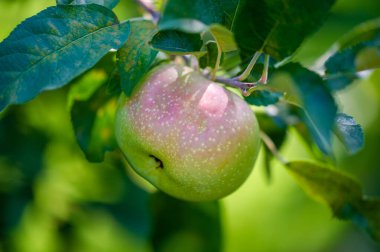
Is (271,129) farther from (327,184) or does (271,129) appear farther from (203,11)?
(203,11)

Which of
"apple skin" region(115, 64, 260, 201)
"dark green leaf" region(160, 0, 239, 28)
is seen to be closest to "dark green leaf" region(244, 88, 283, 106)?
"apple skin" region(115, 64, 260, 201)

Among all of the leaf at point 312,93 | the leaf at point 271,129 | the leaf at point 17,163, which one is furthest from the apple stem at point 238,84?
the leaf at point 17,163

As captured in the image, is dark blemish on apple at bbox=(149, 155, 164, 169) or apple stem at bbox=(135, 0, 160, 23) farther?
apple stem at bbox=(135, 0, 160, 23)

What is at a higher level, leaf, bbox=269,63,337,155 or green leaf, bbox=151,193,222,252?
leaf, bbox=269,63,337,155

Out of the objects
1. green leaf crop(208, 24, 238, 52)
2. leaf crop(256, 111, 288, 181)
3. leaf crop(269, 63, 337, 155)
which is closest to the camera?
leaf crop(269, 63, 337, 155)

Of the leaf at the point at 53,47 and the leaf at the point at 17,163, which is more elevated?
the leaf at the point at 53,47

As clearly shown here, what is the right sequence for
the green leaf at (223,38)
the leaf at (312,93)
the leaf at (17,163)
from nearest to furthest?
the leaf at (312,93) → the green leaf at (223,38) → the leaf at (17,163)

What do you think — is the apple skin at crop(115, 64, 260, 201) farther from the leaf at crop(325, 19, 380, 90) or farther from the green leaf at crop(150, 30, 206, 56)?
the leaf at crop(325, 19, 380, 90)

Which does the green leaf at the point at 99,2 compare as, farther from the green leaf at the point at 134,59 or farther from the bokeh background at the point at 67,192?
the bokeh background at the point at 67,192
